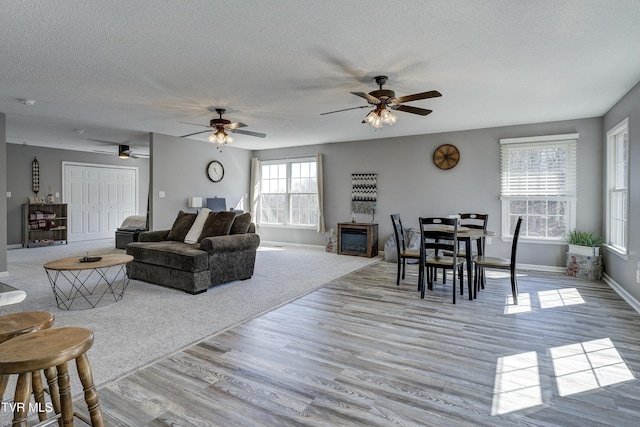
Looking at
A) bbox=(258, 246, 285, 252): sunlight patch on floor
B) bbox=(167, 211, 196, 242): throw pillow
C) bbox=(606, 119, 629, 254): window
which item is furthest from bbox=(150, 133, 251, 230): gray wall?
bbox=(606, 119, 629, 254): window

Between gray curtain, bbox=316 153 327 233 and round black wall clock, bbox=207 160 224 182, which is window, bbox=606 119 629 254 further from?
round black wall clock, bbox=207 160 224 182

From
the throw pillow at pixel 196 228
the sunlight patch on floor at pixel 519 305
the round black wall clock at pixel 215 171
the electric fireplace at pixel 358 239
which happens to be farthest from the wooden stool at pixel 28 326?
the round black wall clock at pixel 215 171

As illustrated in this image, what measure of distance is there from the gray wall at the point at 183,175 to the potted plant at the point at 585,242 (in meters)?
6.99

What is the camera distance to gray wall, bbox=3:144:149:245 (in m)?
8.09

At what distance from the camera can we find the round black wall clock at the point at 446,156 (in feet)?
20.9

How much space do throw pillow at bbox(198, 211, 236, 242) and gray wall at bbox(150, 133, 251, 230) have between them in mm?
2531

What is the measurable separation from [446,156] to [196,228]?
15.3ft

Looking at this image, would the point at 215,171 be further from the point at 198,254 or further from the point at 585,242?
the point at 585,242

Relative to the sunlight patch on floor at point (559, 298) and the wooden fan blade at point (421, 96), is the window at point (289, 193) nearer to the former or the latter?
the wooden fan blade at point (421, 96)

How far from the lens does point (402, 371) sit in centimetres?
230

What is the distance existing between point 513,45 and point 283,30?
1.92 m

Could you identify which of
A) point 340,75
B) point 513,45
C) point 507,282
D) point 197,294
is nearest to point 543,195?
point 507,282

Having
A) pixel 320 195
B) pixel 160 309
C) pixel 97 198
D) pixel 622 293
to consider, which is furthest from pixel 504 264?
pixel 97 198

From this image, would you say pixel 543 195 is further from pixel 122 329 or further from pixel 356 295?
pixel 122 329
